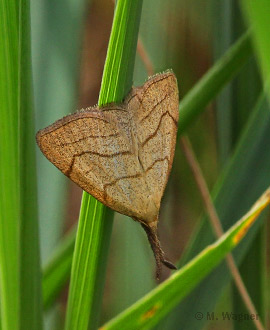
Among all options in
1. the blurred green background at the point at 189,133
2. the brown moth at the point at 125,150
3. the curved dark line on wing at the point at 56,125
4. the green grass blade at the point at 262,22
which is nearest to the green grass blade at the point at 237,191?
the blurred green background at the point at 189,133

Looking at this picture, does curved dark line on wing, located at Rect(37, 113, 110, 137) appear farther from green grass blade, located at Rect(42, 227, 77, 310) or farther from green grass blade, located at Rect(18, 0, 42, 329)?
green grass blade, located at Rect(42, 227, 77, 310)

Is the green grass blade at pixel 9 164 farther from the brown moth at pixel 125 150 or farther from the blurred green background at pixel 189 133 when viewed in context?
the blurred green background at pixel 189 133

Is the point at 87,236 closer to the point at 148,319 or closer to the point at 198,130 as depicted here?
the point at 148,319

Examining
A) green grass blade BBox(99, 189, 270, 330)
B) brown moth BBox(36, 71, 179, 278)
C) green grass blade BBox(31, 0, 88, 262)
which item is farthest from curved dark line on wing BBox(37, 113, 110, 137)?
green grass blade BBox(31, 0, 88, 262)

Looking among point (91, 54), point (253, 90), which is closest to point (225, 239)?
point (253, 90)

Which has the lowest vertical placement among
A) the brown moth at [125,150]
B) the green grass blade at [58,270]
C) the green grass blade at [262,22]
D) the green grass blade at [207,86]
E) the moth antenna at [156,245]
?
the green grass blade at [58,270]

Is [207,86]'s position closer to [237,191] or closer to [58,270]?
[237,191]
